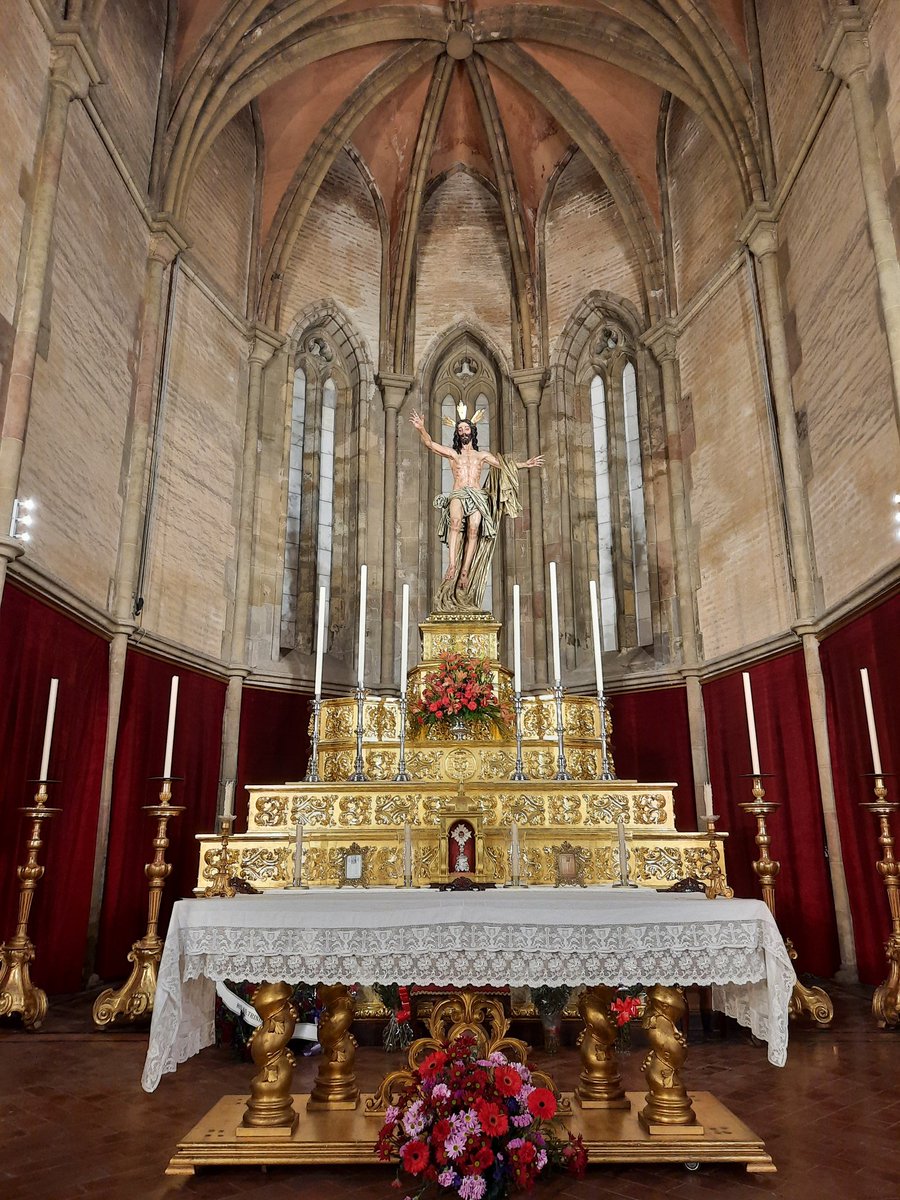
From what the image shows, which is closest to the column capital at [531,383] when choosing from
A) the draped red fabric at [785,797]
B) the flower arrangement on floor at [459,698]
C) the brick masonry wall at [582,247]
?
the brick masonry wall at [582,247]

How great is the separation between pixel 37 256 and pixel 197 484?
4.22 metres

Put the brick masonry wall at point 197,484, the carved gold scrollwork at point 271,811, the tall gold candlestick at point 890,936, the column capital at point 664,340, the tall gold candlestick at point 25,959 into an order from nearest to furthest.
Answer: the tall gold candlestick at point 890,936
the tall gold candlestick at point 25,959
the carved gold scrollwork at point 271,811
the brick masonry wall at point 197,484
the column capital at point 664,340

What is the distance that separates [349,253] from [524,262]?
10.7 feet

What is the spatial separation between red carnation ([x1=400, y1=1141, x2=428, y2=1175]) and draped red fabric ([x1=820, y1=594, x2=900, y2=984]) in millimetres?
5883

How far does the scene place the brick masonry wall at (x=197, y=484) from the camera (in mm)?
11688

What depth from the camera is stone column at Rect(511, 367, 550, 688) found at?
1462 centimetres

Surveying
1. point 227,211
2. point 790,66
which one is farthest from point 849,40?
point 227,211

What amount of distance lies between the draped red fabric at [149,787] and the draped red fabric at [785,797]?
689 centimetres

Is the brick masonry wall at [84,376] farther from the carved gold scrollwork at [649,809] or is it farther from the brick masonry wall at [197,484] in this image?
the carved gold scrollwork at [649,809]

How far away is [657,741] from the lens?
42.5 ft

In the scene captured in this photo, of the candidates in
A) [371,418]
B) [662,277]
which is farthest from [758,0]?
[371,418]

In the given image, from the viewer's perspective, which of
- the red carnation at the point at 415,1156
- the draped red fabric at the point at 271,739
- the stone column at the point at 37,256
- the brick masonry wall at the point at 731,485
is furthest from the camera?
the draped red fabric at the point at 271,739

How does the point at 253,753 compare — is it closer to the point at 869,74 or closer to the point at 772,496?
the point at 772,496

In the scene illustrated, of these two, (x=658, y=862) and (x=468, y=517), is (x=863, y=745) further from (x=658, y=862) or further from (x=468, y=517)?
(x=468, y=517)
